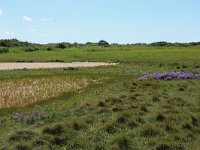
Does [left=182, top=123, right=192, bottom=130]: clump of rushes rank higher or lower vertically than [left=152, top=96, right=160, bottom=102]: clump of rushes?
higher

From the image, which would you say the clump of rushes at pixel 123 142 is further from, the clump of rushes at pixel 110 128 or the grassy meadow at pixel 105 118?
the clump of rushes at pixel 110 128

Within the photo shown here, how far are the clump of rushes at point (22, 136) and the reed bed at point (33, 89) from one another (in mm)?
8416

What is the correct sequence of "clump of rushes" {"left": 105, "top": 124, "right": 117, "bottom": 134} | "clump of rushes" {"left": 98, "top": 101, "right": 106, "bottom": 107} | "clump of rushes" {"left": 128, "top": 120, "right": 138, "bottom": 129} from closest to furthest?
"clump of rushes" {"left": 105, "top": 124, "right": 117, "bottom": 134}
"clump of rushes" {"left": 128, "top": 120, "right": 138, "bottom": 129}
"clump of rushes" {"left": 98, "top": 101, "right": 106, "bottom": 107}

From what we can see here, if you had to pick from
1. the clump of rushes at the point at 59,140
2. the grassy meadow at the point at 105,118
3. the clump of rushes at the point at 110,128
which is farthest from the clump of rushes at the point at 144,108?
the clump of rushes at the point at 59,140

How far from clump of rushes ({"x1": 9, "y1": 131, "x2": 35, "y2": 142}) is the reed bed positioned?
8.42 metres

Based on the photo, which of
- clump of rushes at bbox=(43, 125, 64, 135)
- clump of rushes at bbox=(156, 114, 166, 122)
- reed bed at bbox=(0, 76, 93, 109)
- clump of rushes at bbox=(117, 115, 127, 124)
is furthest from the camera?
reed bed at bbox=(0, 76, 93, 109)

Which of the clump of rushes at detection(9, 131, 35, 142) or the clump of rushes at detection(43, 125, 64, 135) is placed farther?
the clump of rushes at detection(43, 125, 64, 135)

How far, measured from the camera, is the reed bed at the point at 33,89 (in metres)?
25.1

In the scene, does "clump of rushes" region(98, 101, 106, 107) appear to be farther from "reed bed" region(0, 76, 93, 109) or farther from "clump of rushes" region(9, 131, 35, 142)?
"clump of rushes" region(9, 131, 35, 142)

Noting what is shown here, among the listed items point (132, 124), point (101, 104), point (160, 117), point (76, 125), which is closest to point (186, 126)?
point (160, 117)

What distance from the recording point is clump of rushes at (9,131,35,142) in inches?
581

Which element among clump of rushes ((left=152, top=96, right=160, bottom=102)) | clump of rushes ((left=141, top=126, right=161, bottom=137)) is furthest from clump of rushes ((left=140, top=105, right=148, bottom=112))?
clump of rushes ((left=141, top=126, right=161, bottom=137))

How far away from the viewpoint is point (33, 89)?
30.3 m

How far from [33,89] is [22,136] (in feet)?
50.8
